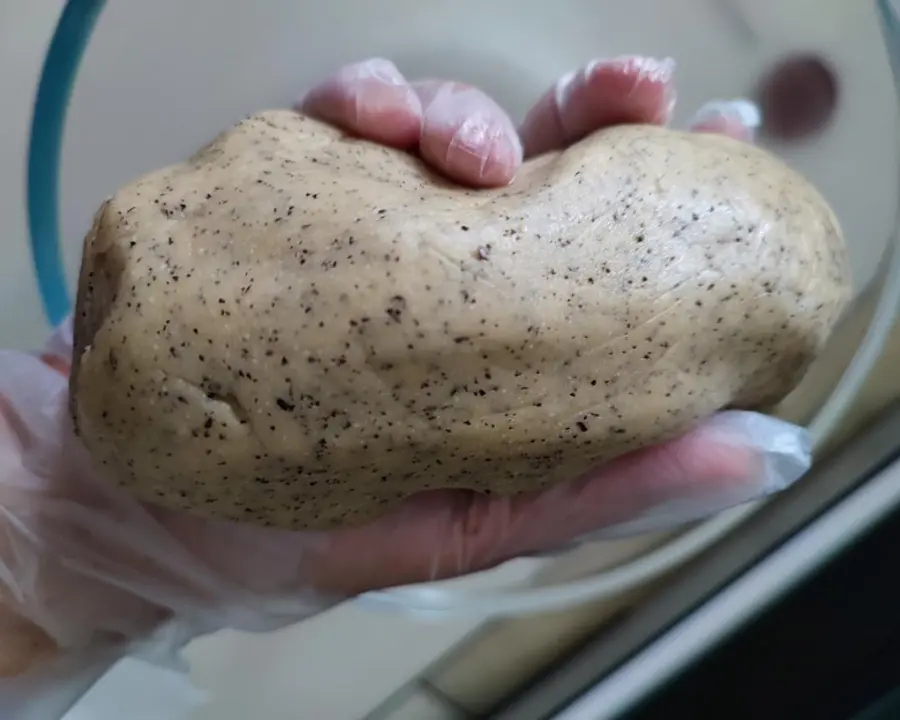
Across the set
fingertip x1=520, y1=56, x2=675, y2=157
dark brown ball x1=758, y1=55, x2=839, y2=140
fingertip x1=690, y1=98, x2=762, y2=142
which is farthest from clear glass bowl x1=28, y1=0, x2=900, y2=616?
fingertip x1=520, y1=56, x2=675, y2=157

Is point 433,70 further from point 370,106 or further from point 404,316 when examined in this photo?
point 404,316

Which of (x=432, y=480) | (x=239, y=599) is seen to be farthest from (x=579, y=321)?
(x=239, y=599)

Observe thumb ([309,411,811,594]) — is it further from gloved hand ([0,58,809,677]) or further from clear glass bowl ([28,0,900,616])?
clear glass bowl ([28,0,900,616])

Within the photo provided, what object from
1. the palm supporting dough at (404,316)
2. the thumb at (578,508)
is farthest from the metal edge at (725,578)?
the palm supporting dough at (404,316)

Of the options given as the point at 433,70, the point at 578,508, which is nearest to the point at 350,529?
the point at 578,508

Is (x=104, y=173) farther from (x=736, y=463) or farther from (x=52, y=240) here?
(x=736, y=463)

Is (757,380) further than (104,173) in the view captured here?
No
